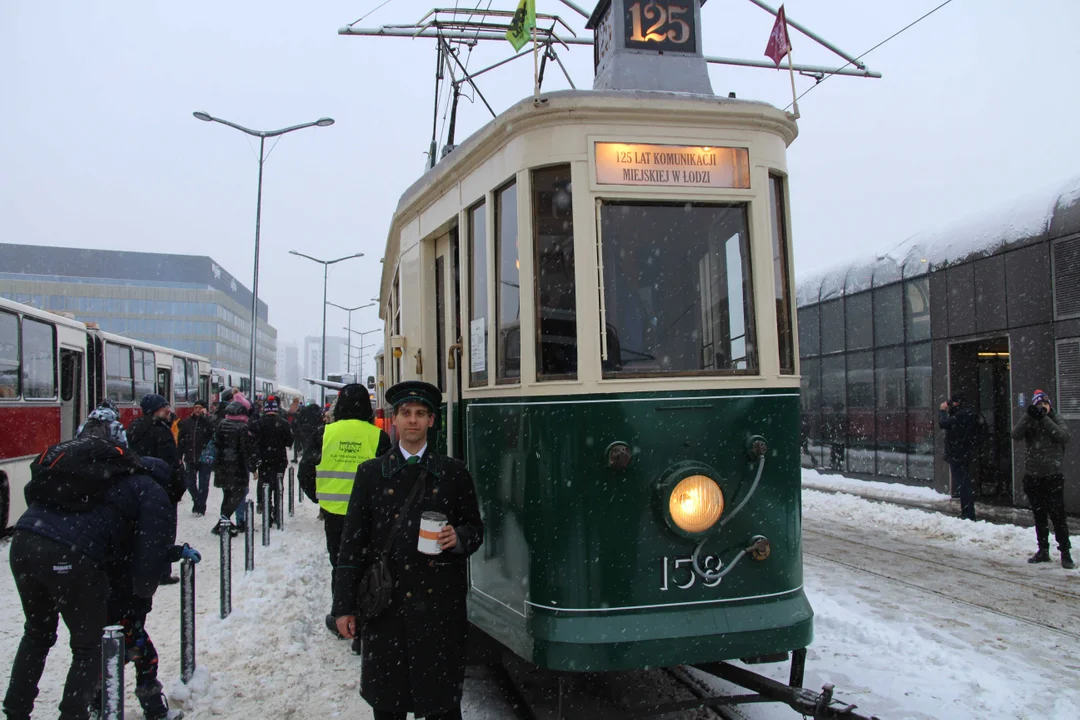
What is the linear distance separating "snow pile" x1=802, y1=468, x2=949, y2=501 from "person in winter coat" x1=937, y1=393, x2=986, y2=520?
227 cm

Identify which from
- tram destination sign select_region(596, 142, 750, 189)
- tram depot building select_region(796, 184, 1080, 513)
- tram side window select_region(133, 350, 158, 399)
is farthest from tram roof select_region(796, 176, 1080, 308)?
tram side window select_region(133, 350, 158, 399)

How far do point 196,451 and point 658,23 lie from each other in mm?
10563

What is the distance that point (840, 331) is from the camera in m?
18.2

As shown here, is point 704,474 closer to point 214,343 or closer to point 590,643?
point 590,643

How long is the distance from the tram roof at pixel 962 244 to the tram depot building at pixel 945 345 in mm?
23

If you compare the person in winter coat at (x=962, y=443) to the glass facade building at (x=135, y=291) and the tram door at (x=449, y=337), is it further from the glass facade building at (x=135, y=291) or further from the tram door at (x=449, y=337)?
the glass facade building at (x=135, y=291)

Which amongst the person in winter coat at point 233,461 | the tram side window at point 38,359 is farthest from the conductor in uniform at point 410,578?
the tram side window at point 38,359

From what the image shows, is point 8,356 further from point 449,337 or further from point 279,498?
point 449,337

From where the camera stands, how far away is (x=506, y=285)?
170 inches

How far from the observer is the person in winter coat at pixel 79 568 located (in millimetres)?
3885

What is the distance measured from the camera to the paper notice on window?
4539 mm

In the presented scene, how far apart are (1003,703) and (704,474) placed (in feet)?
8.72

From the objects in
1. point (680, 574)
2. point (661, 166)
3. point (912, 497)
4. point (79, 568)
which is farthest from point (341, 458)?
point (912, 497)

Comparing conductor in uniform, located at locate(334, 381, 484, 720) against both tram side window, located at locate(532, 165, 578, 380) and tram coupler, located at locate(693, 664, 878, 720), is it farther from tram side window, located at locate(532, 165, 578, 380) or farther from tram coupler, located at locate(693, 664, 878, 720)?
tram coupler, located at locate(693, 664, 878, 720)
